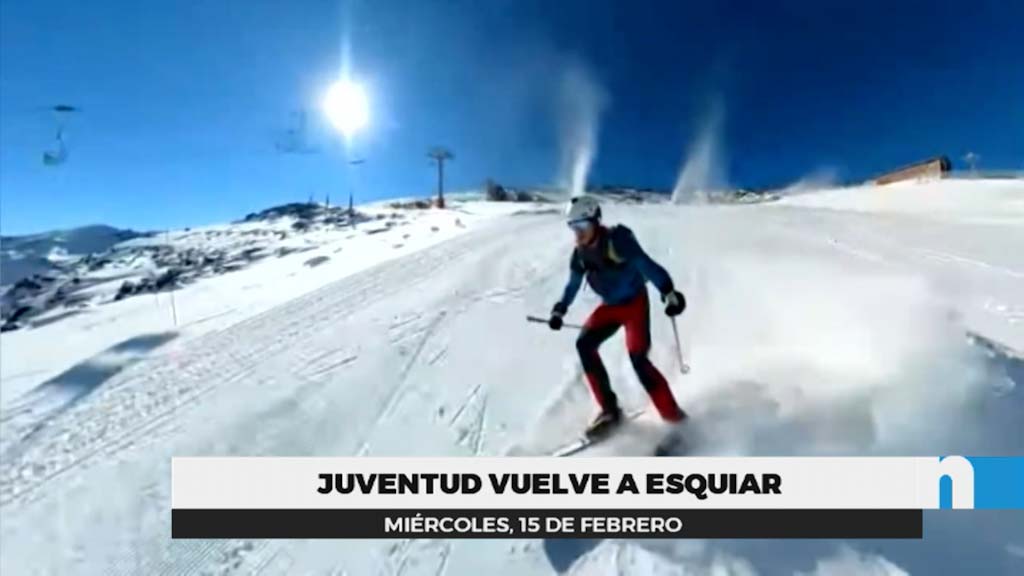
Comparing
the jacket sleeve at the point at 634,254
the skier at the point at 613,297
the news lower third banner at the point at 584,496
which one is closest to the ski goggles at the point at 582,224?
the skier at the point at 613,297

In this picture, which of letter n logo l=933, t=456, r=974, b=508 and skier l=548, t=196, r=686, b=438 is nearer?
letter n logo l=933, t=456, r=974, b=508

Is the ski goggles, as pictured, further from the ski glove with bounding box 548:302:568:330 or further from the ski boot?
the ski boot

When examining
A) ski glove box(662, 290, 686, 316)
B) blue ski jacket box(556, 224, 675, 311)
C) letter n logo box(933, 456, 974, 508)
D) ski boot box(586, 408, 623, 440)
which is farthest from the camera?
ski boot box(586, 408, 623, 440)

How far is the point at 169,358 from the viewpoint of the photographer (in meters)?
6.36

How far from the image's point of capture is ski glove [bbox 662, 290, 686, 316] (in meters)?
3.41

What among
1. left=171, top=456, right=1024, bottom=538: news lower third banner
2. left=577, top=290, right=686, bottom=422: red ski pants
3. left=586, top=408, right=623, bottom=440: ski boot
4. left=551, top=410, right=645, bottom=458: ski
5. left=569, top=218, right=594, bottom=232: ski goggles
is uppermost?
left=569, top=218, right=594, bottom=232: ski goggles

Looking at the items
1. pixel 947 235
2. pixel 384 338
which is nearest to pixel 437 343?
pixel 384 338

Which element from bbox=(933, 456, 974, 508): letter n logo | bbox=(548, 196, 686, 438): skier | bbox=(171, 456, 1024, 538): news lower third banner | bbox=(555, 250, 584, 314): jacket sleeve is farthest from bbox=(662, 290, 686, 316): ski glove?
bbox=(933, 456, 974, 508): letter n logo

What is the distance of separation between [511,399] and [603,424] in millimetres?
829

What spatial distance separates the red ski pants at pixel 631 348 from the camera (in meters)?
3.64

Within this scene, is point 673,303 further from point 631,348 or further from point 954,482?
point 954,482

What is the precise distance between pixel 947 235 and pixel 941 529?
8.82m

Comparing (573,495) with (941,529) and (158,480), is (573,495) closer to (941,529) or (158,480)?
(941,529)

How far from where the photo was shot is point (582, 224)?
348 centimetres
